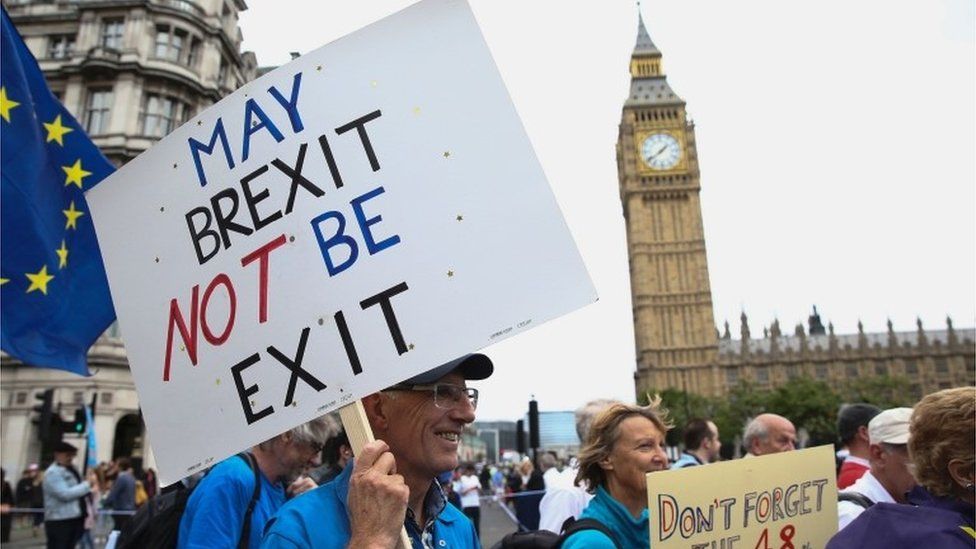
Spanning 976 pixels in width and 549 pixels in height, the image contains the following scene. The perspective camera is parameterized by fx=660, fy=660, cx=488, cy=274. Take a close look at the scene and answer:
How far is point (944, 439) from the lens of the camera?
7.04 ft

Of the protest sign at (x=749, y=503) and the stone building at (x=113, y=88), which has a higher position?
the stone building at (x=113, y=88)

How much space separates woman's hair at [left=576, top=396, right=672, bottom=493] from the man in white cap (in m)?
1.06

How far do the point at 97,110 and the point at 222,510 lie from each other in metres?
23.5

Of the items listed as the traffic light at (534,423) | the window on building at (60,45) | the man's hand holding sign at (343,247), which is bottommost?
the traffic light at (534,423)

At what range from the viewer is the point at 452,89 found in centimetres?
175

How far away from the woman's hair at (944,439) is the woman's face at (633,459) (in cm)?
93

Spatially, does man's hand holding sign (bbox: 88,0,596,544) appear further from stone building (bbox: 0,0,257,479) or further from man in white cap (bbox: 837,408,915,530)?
stone building (bbox: 0,0,257,479)

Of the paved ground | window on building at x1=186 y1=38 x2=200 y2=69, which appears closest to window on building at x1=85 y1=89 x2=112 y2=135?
window on building at x1=186 y1=38 x2=200 y2=69

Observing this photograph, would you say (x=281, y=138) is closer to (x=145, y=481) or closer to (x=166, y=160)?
(x=166, y=160)

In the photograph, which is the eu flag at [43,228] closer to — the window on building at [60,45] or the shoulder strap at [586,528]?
the shoulder strap at [586,528]

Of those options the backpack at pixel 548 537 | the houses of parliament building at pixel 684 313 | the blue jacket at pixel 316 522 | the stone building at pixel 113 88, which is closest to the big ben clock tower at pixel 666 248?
the houses of parliament building at pixel 684 313

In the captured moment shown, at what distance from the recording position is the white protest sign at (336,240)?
1.62 metres

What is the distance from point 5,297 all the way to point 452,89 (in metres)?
3.48

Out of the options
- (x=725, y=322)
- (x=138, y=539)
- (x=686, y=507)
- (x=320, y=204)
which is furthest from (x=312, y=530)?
(x=725, y=322)
